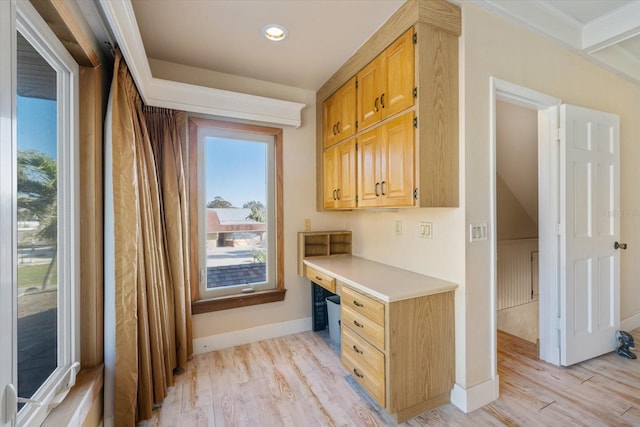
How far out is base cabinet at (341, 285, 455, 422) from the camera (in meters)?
1.57

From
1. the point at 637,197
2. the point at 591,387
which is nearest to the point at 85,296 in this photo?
the point at 591,387

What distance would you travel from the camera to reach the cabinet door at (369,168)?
6.60 ft

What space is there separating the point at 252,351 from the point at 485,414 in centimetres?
180

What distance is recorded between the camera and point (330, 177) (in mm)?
2660

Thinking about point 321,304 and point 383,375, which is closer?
point 383,375

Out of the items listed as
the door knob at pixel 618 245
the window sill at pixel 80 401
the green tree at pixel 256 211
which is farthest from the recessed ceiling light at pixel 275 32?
the door knob at pixel 618 245

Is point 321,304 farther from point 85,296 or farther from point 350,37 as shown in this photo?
point 350,37

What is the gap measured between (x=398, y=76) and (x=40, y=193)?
1963 millimetres

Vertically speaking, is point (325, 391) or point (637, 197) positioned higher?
point (637, 197)

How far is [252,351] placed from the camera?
8.07 ft

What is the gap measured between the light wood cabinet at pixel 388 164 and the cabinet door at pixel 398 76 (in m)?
0.09

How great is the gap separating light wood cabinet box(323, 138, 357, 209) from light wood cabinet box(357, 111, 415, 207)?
0.33ft

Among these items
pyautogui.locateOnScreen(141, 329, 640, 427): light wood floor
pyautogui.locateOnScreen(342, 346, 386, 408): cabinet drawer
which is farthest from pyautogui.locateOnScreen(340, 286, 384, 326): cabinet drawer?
pyautogui.locateOnScreen(141, 329, 640, 427): light wood floor

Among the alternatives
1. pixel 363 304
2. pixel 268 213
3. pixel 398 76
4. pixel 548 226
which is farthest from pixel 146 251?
pixel 548 226
